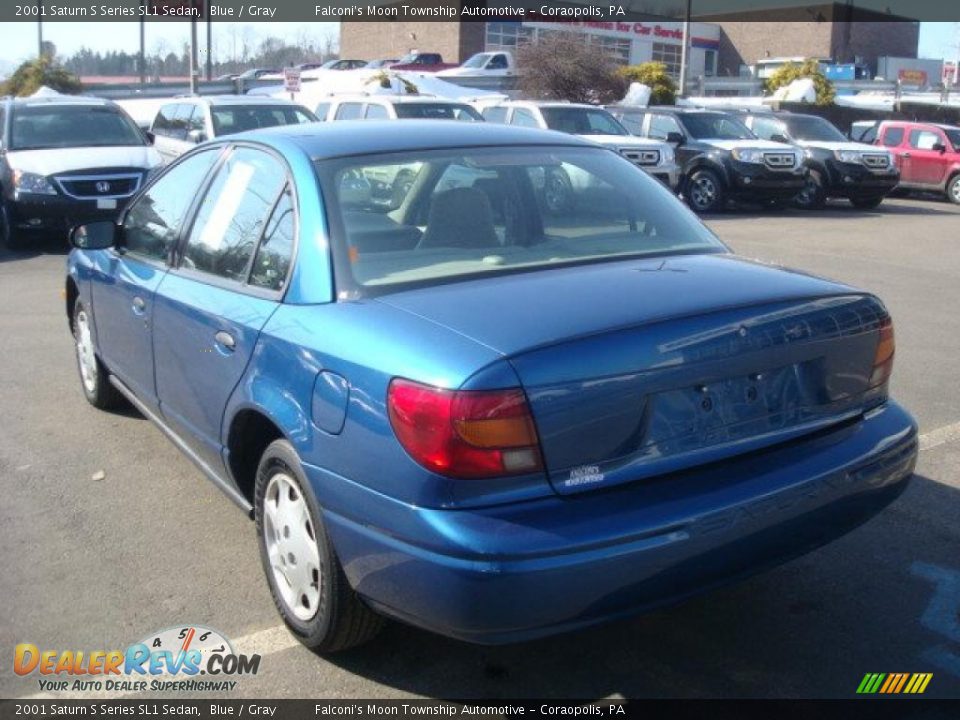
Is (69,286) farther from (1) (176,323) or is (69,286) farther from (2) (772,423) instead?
(2) (772,423)

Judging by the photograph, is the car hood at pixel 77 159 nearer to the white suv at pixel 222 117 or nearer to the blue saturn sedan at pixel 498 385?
the white suv at pixel 222 117

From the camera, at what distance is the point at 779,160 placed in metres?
19.3

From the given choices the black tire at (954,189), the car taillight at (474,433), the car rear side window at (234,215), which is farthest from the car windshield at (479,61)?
the car taillight at (474,433)

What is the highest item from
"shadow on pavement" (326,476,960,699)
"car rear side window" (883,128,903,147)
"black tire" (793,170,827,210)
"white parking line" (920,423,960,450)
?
"car rear side window" (883,128,903,147)

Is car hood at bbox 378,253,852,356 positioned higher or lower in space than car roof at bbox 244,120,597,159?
lower

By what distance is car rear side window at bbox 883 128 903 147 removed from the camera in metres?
23.4

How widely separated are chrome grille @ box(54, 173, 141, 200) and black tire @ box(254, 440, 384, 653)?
1064 centimetres

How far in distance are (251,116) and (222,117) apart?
42cm

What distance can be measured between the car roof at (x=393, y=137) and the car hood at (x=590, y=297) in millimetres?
843

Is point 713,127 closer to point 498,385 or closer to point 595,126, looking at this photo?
→ point 595,126

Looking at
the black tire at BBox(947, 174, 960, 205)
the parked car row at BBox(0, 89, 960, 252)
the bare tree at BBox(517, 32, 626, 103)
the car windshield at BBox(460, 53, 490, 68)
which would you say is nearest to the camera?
the parked car row at BBox(0, 89, 960, 252)

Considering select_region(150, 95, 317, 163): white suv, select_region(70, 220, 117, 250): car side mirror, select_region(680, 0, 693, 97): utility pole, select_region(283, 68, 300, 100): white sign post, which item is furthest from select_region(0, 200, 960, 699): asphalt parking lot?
select_region(680, 0, 693, 97): utility pole

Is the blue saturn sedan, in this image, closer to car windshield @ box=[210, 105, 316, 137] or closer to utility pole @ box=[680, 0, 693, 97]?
car windshield @ box=[210, 105, 316, 137]

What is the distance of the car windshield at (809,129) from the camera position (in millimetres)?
21516
